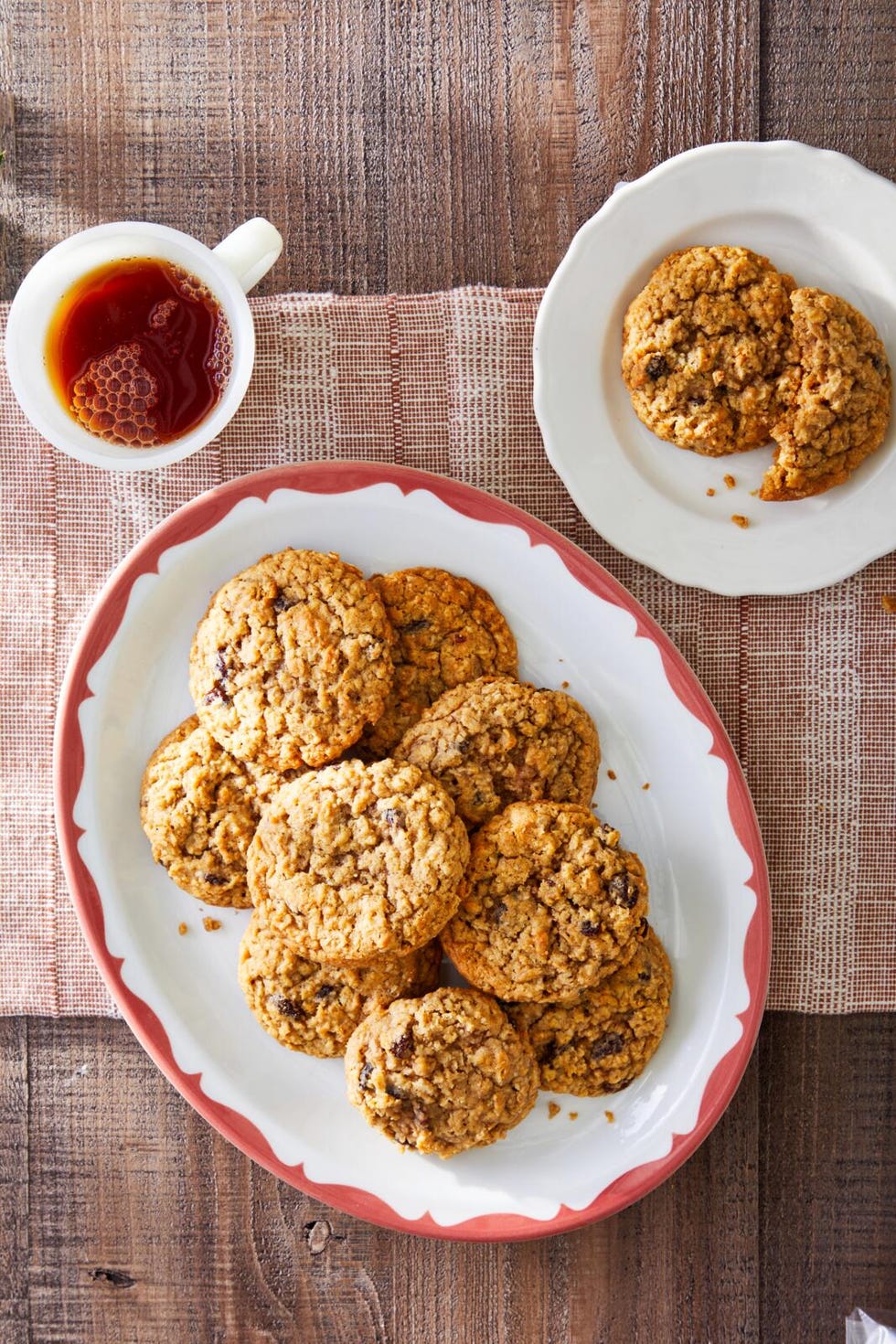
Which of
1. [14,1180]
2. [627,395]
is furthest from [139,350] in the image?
[14,1180]

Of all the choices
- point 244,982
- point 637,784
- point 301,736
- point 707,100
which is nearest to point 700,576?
point 637,784

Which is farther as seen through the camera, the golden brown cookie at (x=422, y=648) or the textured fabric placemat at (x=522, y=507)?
the textured fabric placemat at (x=522, y=507)

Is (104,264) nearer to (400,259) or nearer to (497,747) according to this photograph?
(400,259)

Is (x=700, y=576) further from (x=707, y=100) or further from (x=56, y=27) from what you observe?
(x=56, y=27)

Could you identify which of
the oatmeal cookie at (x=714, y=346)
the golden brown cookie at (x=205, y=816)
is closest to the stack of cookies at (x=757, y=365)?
the oatmeal cookie at (x=714, y=346)

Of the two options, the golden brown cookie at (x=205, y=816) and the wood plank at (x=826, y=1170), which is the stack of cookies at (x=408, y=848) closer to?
the golden brown cookie at (x=205, y=816)

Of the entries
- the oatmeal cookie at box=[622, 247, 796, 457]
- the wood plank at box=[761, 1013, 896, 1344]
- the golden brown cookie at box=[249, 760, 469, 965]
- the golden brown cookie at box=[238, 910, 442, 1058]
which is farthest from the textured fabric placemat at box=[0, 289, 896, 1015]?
the golden brown cookie at box=[249, 760, 469, 965]

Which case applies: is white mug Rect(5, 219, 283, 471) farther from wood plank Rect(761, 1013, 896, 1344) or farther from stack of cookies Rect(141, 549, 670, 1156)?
wood plank Rect(761, 1013, 896, 1344)
